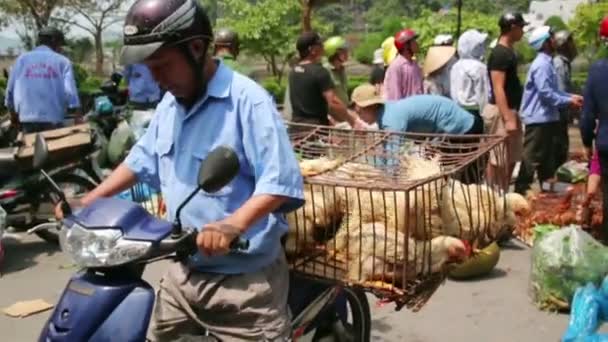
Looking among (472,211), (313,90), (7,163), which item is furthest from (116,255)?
(313,90)

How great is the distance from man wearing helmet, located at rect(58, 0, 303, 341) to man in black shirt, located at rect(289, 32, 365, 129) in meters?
4.11

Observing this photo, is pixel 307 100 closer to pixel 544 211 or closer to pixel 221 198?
pixel 544 211

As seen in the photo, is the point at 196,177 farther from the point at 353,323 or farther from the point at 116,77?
the point at 116,77

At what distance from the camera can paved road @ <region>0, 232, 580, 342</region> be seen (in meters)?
4.87

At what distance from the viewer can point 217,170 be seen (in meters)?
2.24

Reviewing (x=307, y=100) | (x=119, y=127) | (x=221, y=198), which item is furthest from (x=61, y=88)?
(x=221, y=198)

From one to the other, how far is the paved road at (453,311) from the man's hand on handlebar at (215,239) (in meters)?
2.66

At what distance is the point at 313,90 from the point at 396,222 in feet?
12.9

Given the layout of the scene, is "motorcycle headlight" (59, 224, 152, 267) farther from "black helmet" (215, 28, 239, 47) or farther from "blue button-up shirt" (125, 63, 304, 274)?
"black helmet" (215, 28, 239, 47)

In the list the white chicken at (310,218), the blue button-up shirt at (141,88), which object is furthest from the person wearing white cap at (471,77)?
the white chicken at (310,218)

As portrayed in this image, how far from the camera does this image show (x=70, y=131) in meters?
6.56

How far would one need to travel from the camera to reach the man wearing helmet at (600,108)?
5.38m

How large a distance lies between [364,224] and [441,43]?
5521 mm

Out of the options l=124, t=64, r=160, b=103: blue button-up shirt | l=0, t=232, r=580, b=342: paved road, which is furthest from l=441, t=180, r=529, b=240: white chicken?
l=124, t=64, r=160, b=103: blue button-up shirt
